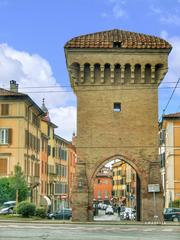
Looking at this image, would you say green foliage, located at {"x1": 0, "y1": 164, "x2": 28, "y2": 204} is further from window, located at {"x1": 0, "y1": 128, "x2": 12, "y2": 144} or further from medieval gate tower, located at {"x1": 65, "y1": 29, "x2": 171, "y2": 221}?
medieval gate tower, located at {"x1": 65, "y1": 29, "x2": 171, "y2": 221}

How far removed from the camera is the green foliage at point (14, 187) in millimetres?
58162

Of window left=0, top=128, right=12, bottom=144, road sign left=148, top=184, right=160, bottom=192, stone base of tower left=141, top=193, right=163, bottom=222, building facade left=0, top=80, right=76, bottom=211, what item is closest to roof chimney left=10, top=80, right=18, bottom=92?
building facade left=0, top=80, right=76, bottom=211

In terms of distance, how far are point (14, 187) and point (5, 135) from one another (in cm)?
1123

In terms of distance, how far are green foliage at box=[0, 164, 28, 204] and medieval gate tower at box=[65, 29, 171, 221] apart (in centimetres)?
1828

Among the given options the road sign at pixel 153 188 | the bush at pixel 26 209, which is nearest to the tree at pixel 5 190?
the bush at pixel 26 209

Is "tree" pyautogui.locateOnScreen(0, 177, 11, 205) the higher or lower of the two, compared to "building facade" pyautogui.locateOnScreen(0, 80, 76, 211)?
lower

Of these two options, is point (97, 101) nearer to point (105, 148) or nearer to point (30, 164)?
point (105, 148)

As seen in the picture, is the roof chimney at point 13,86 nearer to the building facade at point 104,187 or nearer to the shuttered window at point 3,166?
the shuttered window at point 3,166

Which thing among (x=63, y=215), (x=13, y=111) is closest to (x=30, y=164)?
(x=13, y=111)

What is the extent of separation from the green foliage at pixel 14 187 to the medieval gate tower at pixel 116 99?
18.3 meters

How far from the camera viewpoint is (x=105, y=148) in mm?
41500

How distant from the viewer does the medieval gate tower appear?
41.3 metres

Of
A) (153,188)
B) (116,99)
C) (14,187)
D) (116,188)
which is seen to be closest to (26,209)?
(14,187)

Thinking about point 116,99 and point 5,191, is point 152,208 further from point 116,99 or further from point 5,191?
point 5,191
